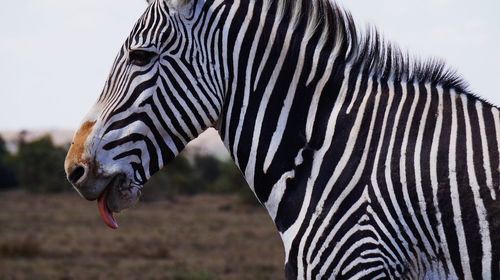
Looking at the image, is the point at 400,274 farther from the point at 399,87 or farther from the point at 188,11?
the point at 188,11

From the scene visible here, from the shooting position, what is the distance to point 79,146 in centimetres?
297

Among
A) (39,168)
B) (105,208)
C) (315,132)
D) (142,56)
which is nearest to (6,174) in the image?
(39,168)

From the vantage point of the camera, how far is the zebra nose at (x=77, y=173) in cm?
295

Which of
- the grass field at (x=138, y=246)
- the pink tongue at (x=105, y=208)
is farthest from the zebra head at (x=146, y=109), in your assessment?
the grass field at (x=138, y=246)

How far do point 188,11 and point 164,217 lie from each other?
3462cm

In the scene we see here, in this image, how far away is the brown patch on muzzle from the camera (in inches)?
116

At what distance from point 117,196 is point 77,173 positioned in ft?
0.74

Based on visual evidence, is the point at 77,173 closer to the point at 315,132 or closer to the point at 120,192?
the point at 120,192

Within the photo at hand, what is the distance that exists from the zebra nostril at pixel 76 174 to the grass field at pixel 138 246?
855 centimetres

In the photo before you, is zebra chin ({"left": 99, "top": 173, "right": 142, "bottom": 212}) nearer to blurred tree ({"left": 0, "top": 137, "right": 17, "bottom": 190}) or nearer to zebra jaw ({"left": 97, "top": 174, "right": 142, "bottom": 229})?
zebra jaw ({"left": 97, "top": 174, "right": 142, "bottom": 229})

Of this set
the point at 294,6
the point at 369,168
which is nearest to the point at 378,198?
the point at 369,168

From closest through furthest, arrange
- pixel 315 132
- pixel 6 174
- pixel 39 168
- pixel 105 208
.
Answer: pixel 315 132, pixel 105 208, pixel 39 168, pixel 6 174

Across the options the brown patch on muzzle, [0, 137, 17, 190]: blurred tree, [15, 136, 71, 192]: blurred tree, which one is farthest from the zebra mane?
[0, 137, 17, 190]: blurred tree

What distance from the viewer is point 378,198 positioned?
2682 mm
